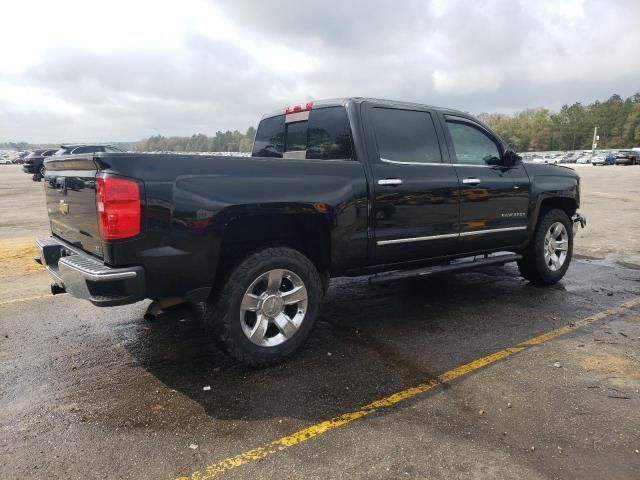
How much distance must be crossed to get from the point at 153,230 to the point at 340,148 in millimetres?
1866

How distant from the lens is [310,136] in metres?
4.73

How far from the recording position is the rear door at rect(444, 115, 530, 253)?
195 inches

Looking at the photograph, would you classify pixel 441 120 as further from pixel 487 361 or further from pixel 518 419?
pixel 518 419

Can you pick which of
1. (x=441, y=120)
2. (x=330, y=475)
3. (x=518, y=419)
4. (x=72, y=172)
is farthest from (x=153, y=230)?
(x=441, y=120)

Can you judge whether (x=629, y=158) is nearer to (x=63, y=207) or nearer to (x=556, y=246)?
(x=556, y=246)

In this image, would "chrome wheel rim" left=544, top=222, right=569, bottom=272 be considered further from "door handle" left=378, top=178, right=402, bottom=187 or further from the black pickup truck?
"door handle" left=378, top=178, right=402, bottom=187

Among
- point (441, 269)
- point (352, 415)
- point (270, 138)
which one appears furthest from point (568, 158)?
point (352, 415)

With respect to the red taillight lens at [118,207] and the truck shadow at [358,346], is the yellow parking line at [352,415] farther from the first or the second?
the red taillight lens at [118,207]

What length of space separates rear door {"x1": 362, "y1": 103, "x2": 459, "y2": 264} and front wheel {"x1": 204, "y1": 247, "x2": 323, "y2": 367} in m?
0.82

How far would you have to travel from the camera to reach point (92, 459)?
262 cm

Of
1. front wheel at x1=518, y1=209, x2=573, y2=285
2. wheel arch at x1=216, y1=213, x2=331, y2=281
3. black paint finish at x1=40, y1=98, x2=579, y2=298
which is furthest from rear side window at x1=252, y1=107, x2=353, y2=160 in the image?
front wheel at x1=518, y1=209, x2=573, y2=285

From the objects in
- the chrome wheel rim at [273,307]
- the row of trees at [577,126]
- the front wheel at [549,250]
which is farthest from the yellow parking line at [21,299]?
the row of trees at [577,126]

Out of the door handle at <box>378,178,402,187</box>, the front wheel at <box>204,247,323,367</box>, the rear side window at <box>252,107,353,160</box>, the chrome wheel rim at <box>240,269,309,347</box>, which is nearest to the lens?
the front wheel at <box>204,247,323,367</box>

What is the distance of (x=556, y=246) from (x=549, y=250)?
129 mm
